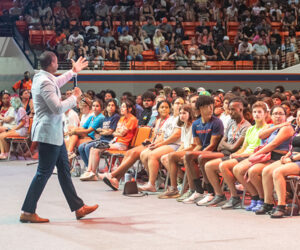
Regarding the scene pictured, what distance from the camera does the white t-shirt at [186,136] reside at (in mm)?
8969

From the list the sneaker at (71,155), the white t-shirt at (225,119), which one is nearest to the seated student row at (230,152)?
the white t-shirt at (225,119)

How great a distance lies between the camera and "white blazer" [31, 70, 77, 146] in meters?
6.74

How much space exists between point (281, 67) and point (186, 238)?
16.2 m

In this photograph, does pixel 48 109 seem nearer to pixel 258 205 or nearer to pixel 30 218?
pixel 30 218

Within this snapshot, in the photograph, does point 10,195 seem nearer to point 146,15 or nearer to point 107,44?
point 107,44

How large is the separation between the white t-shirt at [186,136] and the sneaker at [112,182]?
1138 millimetres

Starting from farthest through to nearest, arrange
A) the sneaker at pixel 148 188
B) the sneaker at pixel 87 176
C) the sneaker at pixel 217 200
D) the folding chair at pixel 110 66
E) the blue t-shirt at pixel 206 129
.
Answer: the folding chair at pixel 110 66
the sneaker at pixel 87 176
the sneaker at pixel 148 188
the blue t-shirt at pixel 206 129
the sneaker at pixel 217 200

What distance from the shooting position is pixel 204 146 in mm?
8555

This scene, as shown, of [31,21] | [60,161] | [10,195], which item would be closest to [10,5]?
[31,21]

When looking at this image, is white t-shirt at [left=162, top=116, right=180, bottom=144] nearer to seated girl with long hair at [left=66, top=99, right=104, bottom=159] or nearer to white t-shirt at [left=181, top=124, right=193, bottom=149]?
white t-shirt at [left=181, top=124, right=193, bottom=149]

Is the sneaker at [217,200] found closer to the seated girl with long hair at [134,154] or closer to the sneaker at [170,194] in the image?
the sneaker at [170,194]

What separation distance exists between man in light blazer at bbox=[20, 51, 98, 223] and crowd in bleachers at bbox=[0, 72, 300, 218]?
6.50 ft

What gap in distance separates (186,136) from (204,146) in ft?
1.75

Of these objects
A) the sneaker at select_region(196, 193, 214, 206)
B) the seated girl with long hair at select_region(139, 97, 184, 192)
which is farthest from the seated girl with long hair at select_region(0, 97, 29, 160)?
the sneaker at select_region(196, 193, 214, 206)
